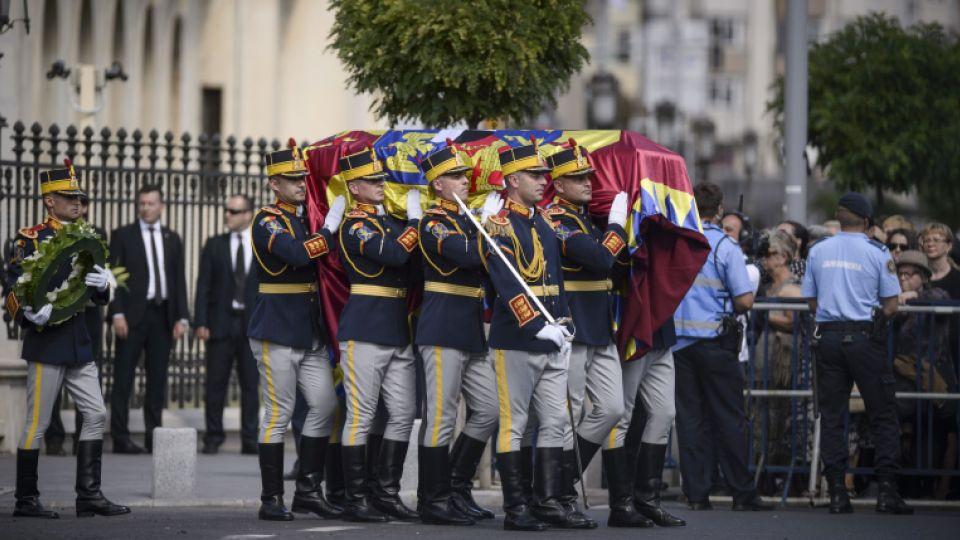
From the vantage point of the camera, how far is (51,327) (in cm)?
1079

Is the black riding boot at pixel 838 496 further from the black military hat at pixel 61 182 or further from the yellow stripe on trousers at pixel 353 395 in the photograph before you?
the black military hat at pixel 61 182

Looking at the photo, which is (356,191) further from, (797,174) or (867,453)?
(797,174)

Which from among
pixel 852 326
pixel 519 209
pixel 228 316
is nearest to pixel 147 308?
pixel 228 316

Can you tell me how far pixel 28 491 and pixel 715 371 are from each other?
13.9 feet

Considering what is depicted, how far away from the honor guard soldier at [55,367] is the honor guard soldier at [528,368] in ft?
7.78

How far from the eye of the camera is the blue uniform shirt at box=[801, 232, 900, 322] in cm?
1176

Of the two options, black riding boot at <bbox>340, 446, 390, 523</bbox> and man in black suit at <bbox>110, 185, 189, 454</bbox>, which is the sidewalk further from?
black riding boot at <bbox>340, 446, 390, 523</bbox>

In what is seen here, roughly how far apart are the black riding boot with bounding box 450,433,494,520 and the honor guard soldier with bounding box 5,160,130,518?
76.9 inches

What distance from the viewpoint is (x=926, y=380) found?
12.4m

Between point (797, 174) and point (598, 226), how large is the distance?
15.0 ft

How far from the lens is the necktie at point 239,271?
14.9 meters

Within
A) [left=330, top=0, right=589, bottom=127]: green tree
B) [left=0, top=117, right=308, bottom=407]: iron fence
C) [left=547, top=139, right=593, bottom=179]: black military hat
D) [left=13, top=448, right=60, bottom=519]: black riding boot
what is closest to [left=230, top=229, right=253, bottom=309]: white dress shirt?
[left=0, top=117, right=308, bottom=407]: iron fence

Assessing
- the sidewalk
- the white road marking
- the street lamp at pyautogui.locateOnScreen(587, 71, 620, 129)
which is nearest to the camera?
the white road marking

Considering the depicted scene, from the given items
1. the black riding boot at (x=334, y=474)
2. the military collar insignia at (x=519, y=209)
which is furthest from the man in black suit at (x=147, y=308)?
the military collar insignia at (x=519, y=209)
